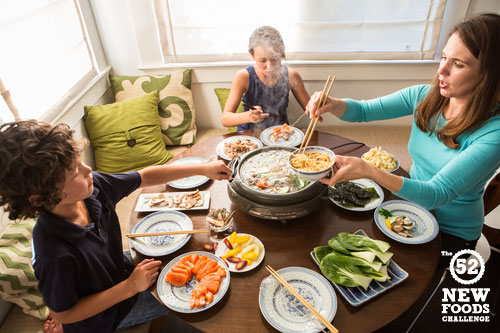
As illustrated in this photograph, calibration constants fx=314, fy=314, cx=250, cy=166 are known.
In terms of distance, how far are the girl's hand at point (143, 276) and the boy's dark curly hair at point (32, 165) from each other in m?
0.44

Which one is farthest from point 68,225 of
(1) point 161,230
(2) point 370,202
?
(2) point 370,202

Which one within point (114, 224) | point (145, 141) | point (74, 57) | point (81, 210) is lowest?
point (145, 141)

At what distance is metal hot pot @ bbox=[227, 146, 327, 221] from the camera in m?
1.55

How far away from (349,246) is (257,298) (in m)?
0.48

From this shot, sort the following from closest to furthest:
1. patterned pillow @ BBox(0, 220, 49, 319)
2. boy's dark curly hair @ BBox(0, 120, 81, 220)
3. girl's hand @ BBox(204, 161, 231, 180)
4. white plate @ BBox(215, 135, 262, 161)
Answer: boy's dark curly hair @ BBox(0, 120, 81, 220) → patterned pillow @ BBox(0, 220, 49, 319) → girl's hand @ BBox(204, 161, 231, 180) → white plate @ BBox(215, 135, 262, 161)

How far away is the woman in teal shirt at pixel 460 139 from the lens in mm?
1526

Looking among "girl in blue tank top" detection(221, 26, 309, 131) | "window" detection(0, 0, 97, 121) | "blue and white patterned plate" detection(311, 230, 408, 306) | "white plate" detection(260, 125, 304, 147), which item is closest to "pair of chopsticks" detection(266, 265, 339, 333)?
"blue and white patterned plate" detection(311, 230, 408, 306)

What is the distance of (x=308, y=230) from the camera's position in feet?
5.30

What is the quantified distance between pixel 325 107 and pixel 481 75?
86 centimetres

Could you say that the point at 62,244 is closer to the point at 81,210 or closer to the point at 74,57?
the point at 81,210

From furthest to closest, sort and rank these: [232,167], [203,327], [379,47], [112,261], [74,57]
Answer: [379,47] → [74,57] → [232,167] → [112,261] → [203,327]

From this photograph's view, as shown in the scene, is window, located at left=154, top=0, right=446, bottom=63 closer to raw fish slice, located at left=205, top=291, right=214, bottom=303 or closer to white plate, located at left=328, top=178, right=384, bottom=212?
white plate, located at left=328, top=178, right=384, bottom=212

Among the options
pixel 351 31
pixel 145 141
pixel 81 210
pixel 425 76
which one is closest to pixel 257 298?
pixel 81 210

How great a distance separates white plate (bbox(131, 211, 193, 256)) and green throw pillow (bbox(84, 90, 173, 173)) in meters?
1.55
